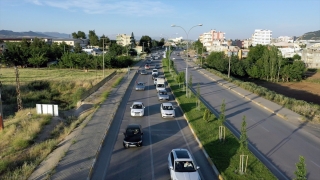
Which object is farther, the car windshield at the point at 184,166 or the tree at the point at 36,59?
the tree at the point at 36,59

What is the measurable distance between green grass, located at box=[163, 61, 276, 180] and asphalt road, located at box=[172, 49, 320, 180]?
869mm

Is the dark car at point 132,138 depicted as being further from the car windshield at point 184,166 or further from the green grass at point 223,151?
the car windshield at point 184,166

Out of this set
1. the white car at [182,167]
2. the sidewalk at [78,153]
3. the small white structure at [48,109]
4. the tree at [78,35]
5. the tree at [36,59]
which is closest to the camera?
the white car at [182,167]

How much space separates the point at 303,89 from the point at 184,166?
48.7m

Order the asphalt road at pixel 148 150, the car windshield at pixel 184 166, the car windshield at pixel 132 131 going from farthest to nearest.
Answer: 1. the car windshield at pixel 132 131
2. the asphalt road at pixel 148 150
3. the car windshield at pixel 184 166

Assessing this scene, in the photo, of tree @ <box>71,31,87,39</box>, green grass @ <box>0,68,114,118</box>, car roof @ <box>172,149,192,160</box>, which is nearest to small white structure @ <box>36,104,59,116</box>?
green grass @ <box>0,68,114,118</box>

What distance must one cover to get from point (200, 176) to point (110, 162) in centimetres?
443

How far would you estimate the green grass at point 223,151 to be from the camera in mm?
12734

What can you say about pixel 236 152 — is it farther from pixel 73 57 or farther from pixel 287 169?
pixel 73 57

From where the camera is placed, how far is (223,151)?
50.5 feet

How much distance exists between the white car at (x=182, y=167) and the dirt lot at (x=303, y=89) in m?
35.7

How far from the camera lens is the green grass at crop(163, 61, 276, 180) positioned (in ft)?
41.8

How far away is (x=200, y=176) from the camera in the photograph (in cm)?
1275

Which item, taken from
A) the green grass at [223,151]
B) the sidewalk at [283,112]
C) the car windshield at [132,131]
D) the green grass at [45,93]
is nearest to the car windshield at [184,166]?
the green grass at [223,151]
